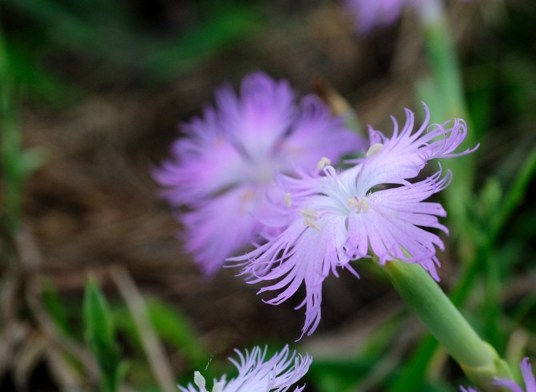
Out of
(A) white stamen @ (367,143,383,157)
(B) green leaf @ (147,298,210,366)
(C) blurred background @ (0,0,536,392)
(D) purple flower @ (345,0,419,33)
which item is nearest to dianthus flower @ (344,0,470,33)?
(D) purple flower @ (345,0,419,33)

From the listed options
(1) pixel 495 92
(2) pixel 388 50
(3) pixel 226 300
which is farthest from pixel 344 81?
(3) pixel 226 300

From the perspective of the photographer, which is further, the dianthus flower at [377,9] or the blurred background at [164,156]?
the dianthus flower at [377,9]

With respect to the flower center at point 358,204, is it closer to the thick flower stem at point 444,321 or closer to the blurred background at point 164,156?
the thick flower stem at point 444,321

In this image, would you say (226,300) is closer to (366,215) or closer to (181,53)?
(181,53)

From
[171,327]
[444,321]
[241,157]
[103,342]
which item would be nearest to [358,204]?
[444,321]

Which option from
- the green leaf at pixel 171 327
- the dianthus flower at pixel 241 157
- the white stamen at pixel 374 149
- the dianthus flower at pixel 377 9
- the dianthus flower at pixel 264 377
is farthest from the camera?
the dianthus flower at pixel 377 9

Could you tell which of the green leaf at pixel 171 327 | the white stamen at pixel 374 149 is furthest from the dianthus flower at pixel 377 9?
the white stamen at pixel 374 149

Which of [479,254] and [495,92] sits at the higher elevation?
[495,92]
